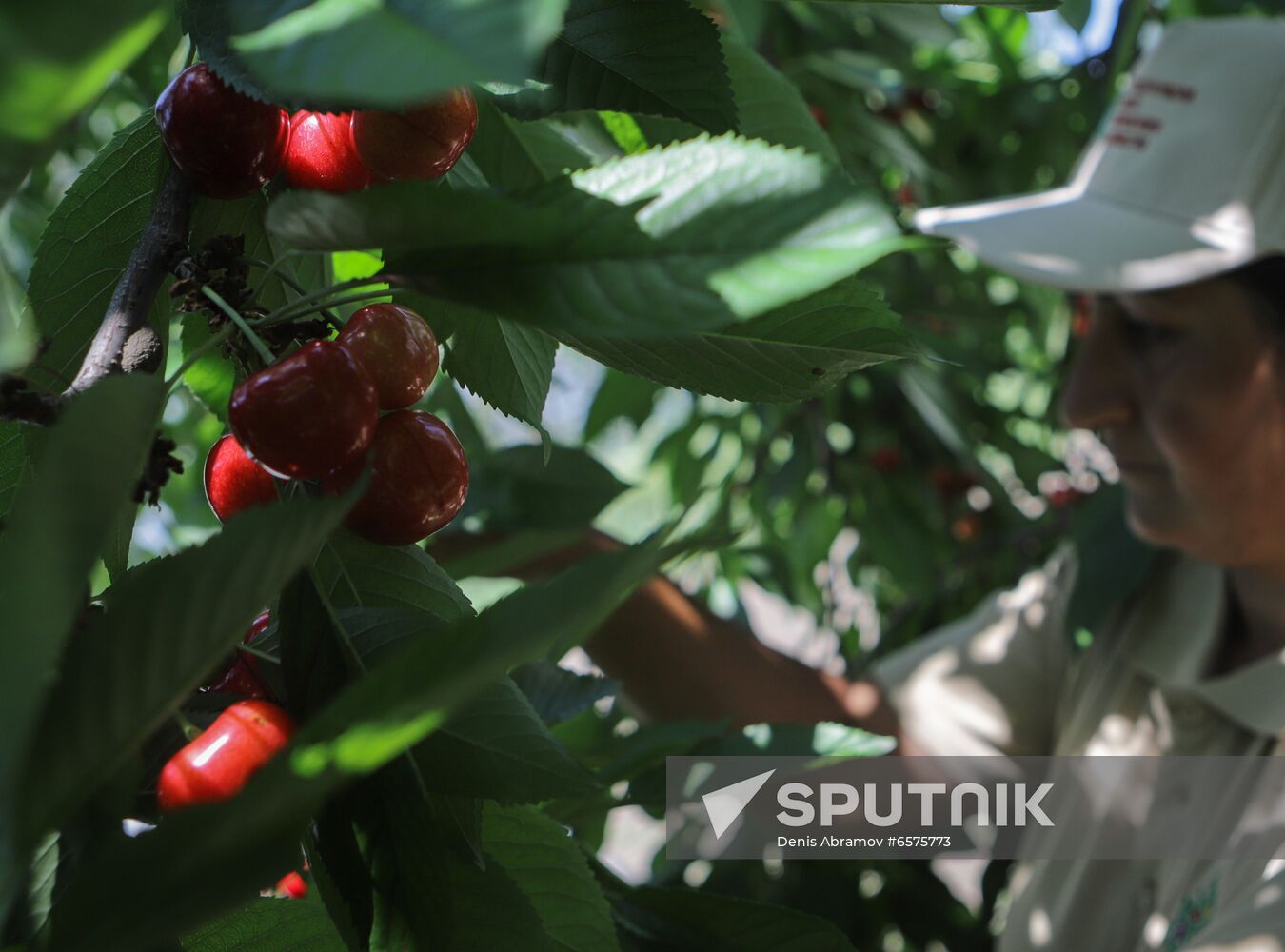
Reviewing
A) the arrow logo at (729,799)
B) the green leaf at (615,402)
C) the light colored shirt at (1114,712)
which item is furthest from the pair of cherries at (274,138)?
the green leaf at (615,402)

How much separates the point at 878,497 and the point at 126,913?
1773mm

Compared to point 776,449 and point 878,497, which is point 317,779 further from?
point 776,449

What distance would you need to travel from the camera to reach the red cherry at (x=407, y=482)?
1.28 feet

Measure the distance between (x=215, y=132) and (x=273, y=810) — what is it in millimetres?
249

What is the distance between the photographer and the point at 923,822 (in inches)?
61.3

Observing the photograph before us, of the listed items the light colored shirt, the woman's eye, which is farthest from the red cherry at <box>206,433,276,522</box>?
the woman's eye

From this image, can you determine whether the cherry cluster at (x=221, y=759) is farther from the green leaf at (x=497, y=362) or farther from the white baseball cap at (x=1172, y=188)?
the white baseball cap at (x=1172, y=188)

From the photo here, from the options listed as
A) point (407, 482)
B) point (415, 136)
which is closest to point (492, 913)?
point (407, 482)

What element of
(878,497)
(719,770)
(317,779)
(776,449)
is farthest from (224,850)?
(776,449)

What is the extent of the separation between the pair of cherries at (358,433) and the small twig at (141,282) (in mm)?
39

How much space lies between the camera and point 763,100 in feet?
1.97

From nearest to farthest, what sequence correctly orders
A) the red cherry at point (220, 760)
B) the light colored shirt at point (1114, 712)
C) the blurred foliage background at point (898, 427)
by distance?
the red cherry at point (220, 760) → the light colored shirt at point (1114, 712) → the blurred foliage background at point (898, 427)

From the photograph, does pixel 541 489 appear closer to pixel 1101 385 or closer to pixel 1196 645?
pixel 1101 385

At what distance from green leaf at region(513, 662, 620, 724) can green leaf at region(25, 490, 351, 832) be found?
315 millimetres
